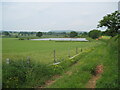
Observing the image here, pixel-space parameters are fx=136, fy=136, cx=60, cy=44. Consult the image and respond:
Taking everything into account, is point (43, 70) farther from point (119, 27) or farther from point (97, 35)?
point (97, 35)

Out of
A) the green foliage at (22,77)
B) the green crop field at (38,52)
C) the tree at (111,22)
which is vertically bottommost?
the green crop field at (38,52)

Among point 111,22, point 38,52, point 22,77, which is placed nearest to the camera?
point 22,77

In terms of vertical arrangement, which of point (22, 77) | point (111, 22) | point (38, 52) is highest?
point (111, 22)

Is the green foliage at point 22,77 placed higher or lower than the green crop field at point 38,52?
higher

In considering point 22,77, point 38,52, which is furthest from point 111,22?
point 22,77

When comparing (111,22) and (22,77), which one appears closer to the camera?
(22,77)

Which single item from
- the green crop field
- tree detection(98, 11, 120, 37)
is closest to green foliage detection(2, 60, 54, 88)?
the green crop field

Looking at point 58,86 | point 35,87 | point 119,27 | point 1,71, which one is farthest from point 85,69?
point 119,27

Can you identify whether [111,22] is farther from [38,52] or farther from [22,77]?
[22,77]

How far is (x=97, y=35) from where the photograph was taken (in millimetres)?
73438

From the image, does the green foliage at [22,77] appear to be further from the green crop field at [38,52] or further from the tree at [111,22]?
the tree at [111,22]

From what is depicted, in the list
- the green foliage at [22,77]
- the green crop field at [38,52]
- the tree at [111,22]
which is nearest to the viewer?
the green foliage at [22,77]

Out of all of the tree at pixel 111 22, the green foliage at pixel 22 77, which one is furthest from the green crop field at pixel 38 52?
the tree at pixel 111 22

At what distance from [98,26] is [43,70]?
29348 millimetres
